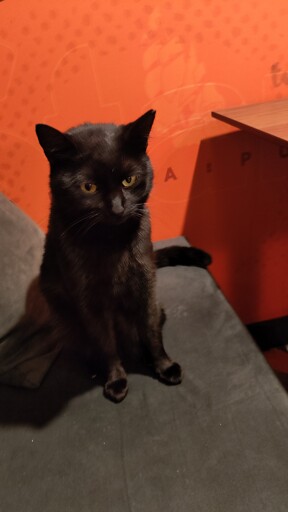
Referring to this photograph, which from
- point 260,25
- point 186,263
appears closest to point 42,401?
point 186,263

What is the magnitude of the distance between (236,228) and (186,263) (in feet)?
1.30

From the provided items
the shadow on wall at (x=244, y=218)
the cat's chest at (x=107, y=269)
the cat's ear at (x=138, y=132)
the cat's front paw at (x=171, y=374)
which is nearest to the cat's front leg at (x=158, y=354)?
the cat's front paw at (x=171, y=374)

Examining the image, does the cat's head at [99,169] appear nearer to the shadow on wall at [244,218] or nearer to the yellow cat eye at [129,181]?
the yellow cat eye at [129,181]

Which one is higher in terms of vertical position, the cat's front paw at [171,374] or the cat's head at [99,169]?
the cat's head at [99,169]

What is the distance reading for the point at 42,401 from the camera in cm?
94

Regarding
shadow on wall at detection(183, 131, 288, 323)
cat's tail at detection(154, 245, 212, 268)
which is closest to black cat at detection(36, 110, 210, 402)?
cat's tail at detection(154, 245, 212, 268)

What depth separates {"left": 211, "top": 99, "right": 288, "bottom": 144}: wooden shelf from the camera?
960 mm

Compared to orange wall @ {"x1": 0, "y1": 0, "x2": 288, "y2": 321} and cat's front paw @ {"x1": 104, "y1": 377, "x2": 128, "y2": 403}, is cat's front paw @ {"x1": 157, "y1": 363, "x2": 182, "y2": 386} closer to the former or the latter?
→ cat's front paw @ {"x1": 104, "y1": 377, "x2": 128, "y2": 403}

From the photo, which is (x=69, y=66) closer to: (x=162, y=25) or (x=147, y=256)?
(x=162, y=25)

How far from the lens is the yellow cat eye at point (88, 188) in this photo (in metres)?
0.74

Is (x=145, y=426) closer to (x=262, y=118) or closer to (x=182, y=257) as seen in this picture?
(x=182, y=257)

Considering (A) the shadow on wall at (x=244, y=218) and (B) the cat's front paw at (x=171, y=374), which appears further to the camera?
(A) the shadow on wall at (x=244, y=218)

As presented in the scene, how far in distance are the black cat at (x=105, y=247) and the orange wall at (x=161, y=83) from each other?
0.43 m

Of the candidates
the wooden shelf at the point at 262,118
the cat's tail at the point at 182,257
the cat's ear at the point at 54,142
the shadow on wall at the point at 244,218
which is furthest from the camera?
the shadow on wall at the point at 244,218
